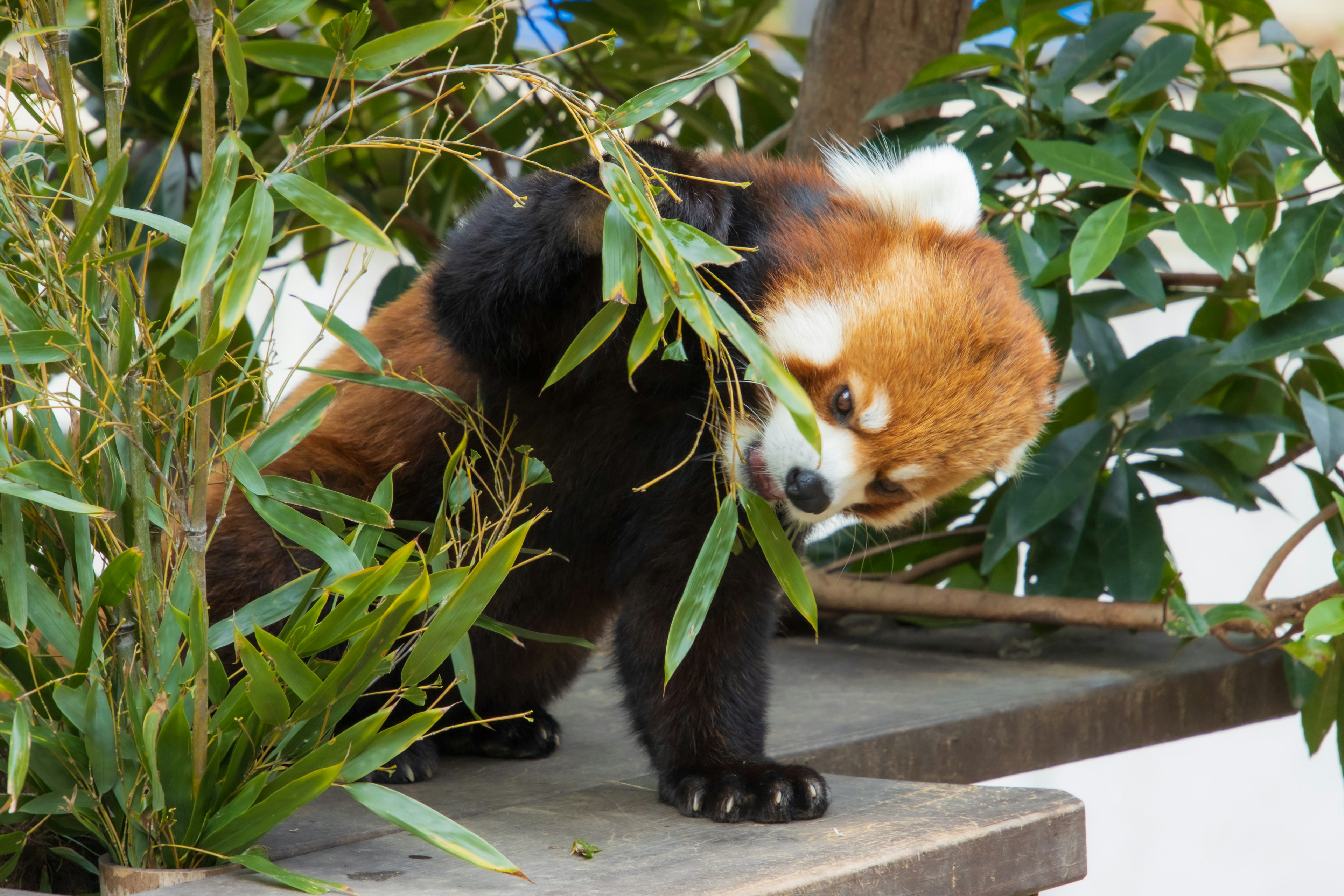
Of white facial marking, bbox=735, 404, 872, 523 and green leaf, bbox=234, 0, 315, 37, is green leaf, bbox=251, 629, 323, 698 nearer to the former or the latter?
green leaf, bbox=234, 0, 315, 37

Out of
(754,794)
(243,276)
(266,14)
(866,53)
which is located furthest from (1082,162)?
(243,276)

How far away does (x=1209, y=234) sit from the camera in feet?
6.19

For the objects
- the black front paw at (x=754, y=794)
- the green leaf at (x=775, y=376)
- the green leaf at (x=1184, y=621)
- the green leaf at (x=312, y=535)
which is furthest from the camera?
the green leaf at (x=1184, y=621)

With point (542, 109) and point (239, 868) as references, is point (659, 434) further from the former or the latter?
point (542, 109)

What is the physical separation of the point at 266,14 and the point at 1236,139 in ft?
5.09

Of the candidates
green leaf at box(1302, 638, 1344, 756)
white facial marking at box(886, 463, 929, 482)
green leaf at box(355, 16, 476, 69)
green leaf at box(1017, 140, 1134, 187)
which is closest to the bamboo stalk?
green leaf at box(355, 16, 476, 69)

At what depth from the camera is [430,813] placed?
1.14m

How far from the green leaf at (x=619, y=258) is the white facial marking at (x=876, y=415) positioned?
20.0 inches

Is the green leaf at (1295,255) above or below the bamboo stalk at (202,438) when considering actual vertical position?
above

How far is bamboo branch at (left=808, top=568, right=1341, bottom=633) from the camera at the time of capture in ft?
7.36

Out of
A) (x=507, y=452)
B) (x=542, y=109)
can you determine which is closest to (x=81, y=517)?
(x=507, y=452)

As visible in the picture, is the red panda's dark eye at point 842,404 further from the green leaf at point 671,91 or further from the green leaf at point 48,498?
the green leaf at point 48,498

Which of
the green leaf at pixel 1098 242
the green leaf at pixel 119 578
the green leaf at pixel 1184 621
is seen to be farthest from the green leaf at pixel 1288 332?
the green leaf at pixel 119 578

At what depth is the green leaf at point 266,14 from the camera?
109 cm
